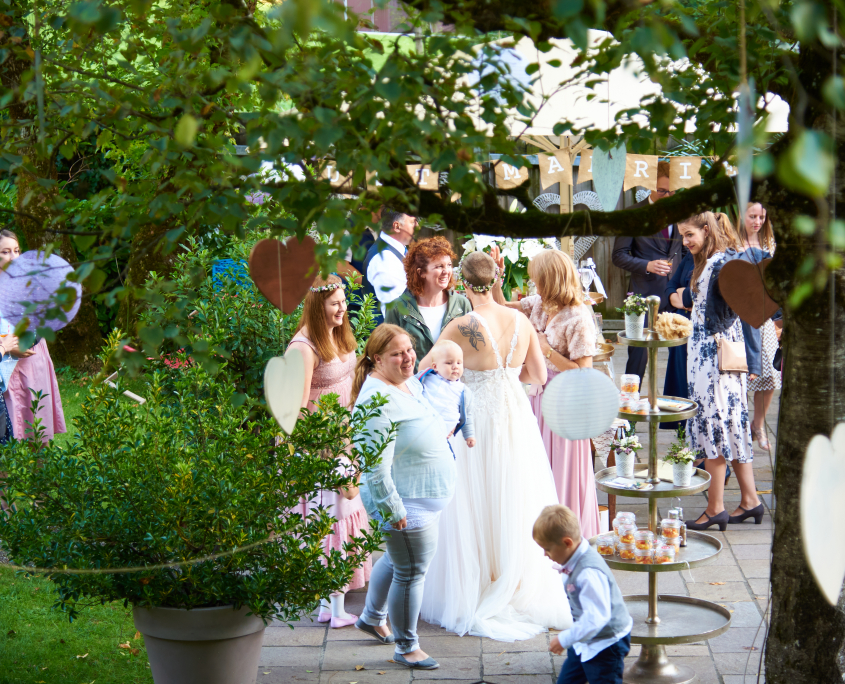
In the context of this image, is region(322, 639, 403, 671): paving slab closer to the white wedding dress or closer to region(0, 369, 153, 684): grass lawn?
the white wedding dress

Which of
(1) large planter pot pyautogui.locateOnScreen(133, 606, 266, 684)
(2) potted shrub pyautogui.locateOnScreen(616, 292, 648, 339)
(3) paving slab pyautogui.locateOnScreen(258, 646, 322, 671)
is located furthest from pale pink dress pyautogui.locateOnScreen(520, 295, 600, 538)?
(1) large planter pot pyautogui.locateOnScreen(133, 606, 266, 684)

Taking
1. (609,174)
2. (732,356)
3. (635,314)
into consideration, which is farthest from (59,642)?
(732,356)

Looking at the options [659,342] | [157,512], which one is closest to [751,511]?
[659,342]

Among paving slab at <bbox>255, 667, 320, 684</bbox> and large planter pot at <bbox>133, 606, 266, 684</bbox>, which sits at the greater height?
large planter pot at <bbox>133, 606, 266, 684</bbox>

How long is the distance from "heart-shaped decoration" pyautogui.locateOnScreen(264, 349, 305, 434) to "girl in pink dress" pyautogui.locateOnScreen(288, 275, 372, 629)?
6.46 ft

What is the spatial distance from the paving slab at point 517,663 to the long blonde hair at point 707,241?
8.52 ft

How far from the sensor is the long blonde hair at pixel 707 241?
5.50 meters

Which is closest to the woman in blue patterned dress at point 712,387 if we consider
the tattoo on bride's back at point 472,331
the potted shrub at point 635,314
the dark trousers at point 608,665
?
the potted shrub at point 635,314

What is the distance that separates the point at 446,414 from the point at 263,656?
1507 mm

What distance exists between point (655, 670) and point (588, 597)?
101 centimetres

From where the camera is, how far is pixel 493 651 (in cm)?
433

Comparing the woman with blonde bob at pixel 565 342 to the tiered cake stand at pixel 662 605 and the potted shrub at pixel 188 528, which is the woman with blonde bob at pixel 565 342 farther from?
the potted shrub at pixel 188 528

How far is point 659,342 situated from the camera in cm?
418

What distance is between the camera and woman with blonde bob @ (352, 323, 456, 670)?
4.00 meters
